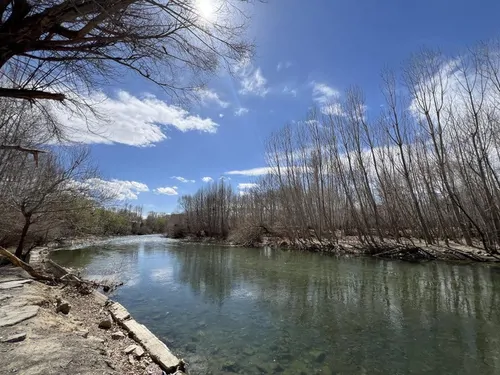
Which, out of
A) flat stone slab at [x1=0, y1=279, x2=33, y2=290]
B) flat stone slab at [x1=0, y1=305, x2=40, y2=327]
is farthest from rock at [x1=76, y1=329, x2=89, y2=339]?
flat stone slab at [x1=0, y1=279, x2=33, y2=290]

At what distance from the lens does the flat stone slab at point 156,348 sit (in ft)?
14.8

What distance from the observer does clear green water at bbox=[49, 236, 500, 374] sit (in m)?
5.16

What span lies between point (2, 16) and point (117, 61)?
832 mm

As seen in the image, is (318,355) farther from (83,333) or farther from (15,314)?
(15,314)

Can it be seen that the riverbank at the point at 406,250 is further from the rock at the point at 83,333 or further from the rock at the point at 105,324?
the rock at the point at 83,333

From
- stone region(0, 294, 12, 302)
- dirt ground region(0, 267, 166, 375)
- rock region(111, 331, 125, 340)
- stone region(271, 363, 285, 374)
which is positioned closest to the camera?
dirt ground region(0, 267, 166, 375)

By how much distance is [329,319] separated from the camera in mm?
7336

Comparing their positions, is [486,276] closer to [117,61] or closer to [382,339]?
[382,339]

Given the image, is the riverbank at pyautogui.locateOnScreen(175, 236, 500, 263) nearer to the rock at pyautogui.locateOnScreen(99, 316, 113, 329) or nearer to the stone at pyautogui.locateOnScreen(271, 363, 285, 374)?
the stone at pyautogui.locateOnScreen(271, 363, 285, 374)

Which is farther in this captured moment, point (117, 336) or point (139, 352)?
point (117, 336)

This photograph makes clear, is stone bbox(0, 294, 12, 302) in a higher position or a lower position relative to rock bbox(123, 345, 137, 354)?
higher

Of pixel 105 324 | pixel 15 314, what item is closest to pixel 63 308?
pixel 105 324

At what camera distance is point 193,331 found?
678cm

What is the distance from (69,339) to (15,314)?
1.63 meters
